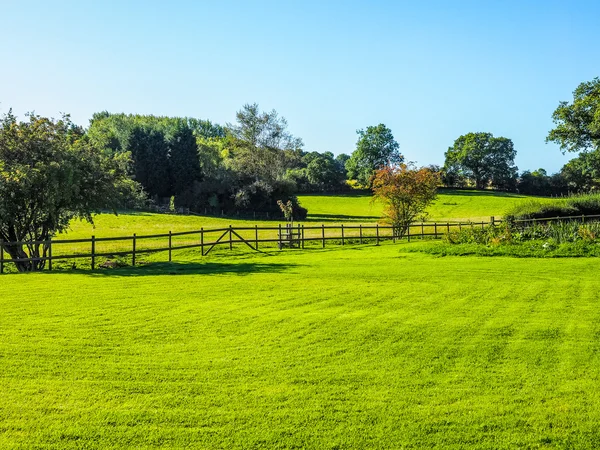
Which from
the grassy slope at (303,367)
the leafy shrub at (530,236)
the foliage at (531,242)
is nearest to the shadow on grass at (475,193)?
the leafy shrub at (530,236)

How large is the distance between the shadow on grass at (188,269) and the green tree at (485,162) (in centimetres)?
8787

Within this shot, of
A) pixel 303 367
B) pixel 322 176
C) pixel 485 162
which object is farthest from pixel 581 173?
→ pixel 303 367

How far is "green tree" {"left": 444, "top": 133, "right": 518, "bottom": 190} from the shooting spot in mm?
102188

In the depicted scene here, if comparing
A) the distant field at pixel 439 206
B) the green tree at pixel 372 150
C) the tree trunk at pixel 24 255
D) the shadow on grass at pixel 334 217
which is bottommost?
the tree trunk at pixel 24 255

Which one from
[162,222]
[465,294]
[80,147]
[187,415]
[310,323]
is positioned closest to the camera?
[187,415]

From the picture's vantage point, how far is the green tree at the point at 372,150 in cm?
9938

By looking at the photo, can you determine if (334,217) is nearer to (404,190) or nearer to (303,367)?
(404,190)

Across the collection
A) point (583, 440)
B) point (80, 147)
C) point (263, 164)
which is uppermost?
point (263, 164)

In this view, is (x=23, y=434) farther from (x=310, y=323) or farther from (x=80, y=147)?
(x=80, y=147)

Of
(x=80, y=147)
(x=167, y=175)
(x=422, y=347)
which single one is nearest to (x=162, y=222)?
(x=167, y=175)

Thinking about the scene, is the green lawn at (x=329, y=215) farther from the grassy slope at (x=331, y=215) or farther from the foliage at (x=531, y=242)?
the foliage at (x=531, y=242)

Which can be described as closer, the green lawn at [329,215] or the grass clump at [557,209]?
the grass clump at [557,209]

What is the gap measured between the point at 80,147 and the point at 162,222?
98.0 ft

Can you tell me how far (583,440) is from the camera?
534cm
